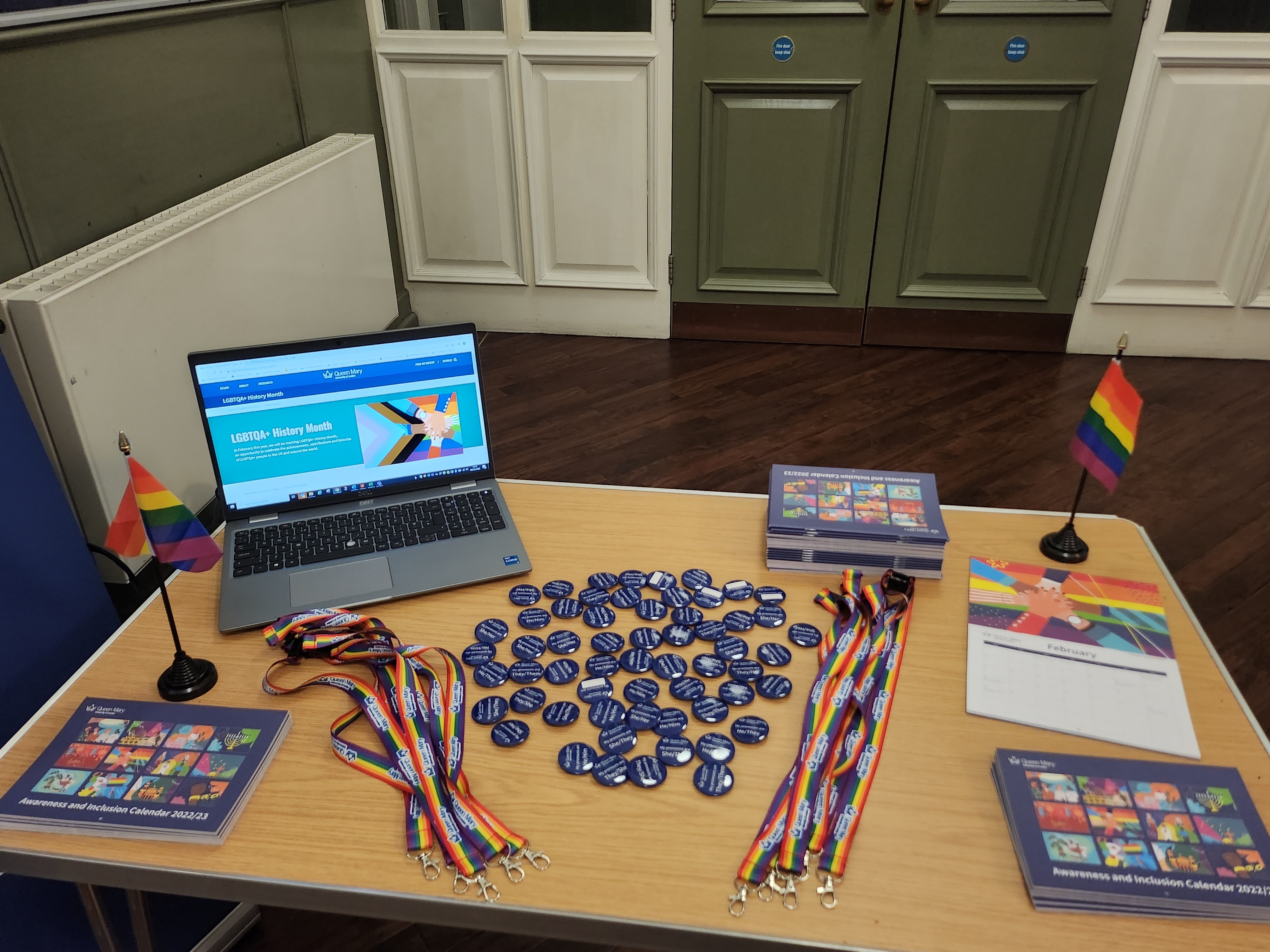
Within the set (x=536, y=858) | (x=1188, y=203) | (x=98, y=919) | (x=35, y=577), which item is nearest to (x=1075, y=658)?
(x=536, y=858)

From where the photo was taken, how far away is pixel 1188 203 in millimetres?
3207

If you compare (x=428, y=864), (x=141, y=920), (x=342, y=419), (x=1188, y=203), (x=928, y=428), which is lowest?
(x=928, y=428)

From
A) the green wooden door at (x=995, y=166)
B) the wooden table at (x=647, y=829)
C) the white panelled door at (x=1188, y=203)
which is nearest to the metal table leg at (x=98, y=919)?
the wooden table at (x=647, y=829)

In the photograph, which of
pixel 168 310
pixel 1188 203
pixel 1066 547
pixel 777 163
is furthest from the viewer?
pixel 777 163

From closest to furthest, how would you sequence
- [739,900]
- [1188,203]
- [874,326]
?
[739,900], [1188,203], [874,326]

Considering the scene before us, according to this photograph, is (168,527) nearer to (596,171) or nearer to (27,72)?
(27,72)

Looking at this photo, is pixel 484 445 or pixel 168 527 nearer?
pixel 168 527

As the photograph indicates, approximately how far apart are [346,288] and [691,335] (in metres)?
1.42

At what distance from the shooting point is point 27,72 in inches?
64.9

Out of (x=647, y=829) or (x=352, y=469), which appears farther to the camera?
(x=352, y=469)

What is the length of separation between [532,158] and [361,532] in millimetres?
2400

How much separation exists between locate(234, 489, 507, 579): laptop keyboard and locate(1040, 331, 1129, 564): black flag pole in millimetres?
771

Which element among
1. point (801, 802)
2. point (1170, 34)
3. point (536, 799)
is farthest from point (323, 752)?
point (1170, 34)

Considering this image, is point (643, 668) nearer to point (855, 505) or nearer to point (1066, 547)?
point (855, 505)
